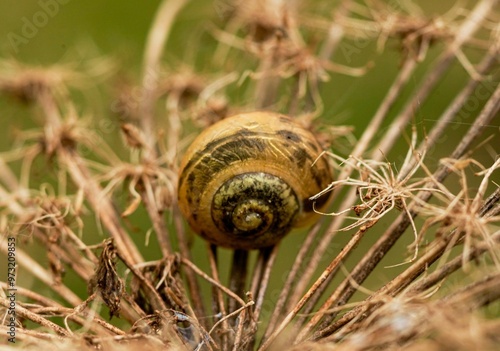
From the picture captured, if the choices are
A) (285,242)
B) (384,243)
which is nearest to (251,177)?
(384,243)

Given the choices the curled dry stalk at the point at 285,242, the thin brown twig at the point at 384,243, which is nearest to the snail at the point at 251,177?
the curled dry stalk at the point at 285,242

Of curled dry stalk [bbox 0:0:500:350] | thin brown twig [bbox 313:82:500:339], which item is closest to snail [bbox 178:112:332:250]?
curled dry stalk [bbox 0:0:500:350]

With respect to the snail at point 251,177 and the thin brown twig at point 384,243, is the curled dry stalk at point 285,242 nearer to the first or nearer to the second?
the thin brown twig at point 384,243

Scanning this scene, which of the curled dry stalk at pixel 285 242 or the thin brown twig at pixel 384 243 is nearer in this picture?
the curled dry stalk at pixel 285 242

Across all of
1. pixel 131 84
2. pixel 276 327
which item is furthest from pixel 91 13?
pixel 276 327

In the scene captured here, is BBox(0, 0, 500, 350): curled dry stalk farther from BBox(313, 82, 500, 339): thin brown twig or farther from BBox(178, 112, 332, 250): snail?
BBox(178, 112, 332, 250): snail
